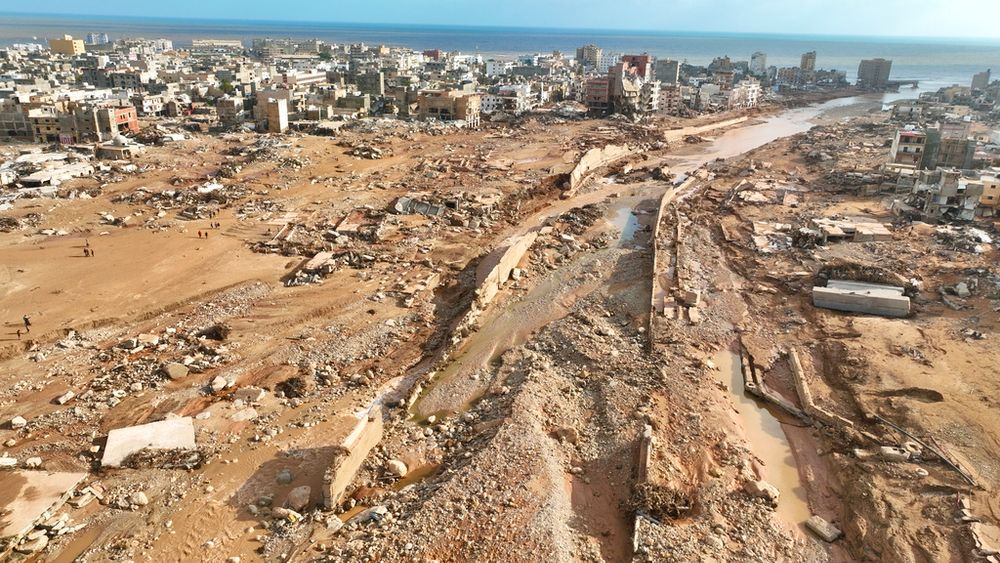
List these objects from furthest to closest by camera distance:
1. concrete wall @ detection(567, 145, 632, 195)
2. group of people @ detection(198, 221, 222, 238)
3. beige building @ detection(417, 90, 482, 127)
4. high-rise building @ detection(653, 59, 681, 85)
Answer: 1. high-rise building @ detection(653, 59, 681, 85)
2. beige building @ detection(417, 90, 482, 127)
3. concrete wall @ detection(567, 145, 632, 195)
4. group of people @ detection(198, 221, 222, 238)

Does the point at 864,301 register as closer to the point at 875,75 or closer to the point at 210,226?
the point at 210,226

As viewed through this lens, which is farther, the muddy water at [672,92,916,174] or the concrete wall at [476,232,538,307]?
the muddy water at [672,92,916,174]

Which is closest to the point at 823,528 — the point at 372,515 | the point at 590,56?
the point at 372,515

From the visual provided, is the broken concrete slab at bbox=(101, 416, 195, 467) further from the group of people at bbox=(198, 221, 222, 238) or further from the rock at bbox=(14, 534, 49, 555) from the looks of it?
the group of people at bbox=(198, 221, 222, 238)

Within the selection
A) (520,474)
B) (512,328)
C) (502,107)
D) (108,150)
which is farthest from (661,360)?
(502,107)

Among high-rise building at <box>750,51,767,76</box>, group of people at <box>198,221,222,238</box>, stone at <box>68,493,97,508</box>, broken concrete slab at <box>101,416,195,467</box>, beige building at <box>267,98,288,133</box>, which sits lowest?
stone at <box>68,493,97,508</box>

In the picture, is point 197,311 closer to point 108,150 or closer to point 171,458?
point 171,458

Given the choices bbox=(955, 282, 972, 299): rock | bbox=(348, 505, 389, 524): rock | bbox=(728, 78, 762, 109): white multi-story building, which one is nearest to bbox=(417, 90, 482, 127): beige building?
bbox=(728, 78, 762, 109): white multi-story building
